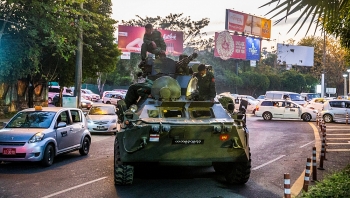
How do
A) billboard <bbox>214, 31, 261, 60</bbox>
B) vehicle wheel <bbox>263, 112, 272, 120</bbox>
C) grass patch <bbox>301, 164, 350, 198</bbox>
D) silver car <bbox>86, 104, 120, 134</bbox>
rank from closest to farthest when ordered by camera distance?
grass patch <bbox>301, 164, 350, 198</bbox>
silver car <bbox>86, 104, 120, 134</bbox>
vehicle wheel <bbox>263, 112, 272, 120</bbox>
billboard <bbox>214, 31, 261, 60</bbox>

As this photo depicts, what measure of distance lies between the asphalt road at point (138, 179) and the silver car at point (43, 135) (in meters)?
0.37

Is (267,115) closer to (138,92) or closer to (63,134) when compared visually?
(63,134)

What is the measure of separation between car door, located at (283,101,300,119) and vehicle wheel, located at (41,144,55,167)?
24231 millimetres

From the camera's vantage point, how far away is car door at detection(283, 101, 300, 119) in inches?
1345

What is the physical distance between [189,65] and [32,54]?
37.3ft

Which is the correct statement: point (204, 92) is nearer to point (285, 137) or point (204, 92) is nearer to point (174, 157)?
point (174, 157)

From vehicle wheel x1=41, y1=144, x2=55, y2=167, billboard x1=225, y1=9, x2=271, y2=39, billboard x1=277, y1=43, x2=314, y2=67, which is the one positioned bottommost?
vehicle wheel x1=41, y1=144, x2=55, y2=167

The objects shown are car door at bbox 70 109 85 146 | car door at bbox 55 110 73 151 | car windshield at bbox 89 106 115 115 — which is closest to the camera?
car door at bbox 55 110 73 151

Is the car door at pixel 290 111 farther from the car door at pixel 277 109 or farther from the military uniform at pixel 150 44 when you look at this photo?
the military uniform at pixel 150 44

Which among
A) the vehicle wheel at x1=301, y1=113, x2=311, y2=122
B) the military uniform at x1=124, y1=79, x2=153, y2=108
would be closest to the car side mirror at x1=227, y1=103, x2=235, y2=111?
the military uniform at x1=124, y1=79, x2=153, y2=108

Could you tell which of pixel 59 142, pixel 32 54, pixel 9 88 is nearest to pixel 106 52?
pixel 9 88

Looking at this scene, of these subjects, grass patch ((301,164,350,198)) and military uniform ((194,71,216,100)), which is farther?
military uniform ((194,71,216,100))

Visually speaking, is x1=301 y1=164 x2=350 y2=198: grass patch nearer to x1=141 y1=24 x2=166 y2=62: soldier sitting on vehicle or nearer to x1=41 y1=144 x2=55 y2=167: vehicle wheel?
x1=141 y1=24 x2=166 y2=62: soldier sitting on vehicle

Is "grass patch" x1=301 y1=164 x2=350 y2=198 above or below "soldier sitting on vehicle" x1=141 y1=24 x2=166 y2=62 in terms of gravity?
below
